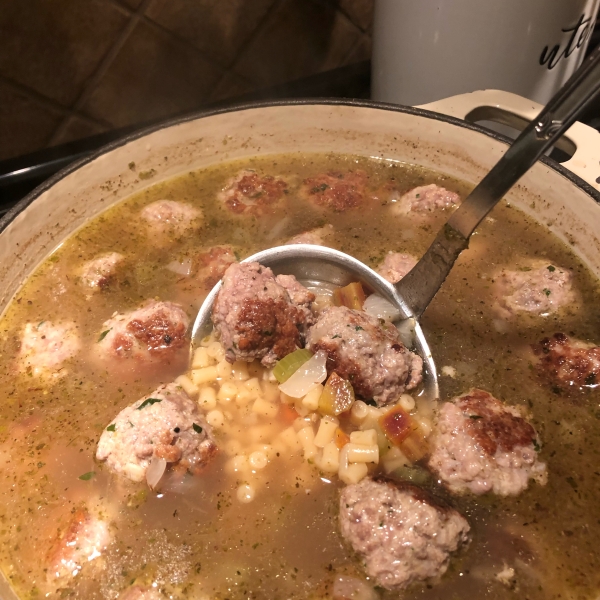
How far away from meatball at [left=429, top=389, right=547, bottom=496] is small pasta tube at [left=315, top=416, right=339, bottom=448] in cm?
32

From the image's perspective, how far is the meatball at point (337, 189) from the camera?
2.53m

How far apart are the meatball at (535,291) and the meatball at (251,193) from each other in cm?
110

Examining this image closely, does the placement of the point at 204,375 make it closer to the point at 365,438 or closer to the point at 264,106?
the point at 365,438

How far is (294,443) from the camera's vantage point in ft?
5.77

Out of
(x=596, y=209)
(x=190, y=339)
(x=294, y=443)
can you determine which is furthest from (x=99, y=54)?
(x=596, y=209)

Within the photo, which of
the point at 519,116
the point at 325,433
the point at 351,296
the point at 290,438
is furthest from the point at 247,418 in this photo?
the point at 519,116

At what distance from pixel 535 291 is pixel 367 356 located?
80 centimetres

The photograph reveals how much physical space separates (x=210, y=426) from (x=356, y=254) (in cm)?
99

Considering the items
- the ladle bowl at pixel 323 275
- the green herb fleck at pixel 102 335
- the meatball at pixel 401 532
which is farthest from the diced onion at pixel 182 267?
the meatball at pixel 401 532

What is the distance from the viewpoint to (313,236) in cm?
235

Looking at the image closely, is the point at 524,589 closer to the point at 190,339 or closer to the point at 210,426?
the point at 210,426

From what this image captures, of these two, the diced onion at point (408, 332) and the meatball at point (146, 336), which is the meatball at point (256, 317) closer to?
the meatball at point (146, 336)

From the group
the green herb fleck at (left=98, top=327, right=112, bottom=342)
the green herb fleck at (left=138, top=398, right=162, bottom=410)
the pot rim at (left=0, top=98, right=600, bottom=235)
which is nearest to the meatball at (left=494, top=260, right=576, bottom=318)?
the pot rim at (left=0, top=98, right=600, bottom=235)

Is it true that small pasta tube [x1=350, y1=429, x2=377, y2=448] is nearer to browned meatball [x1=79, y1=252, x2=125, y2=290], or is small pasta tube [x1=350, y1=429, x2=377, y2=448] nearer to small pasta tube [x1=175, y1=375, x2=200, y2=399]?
small pasta tube [x1=175, y1=375, x2=200, y2=399]
